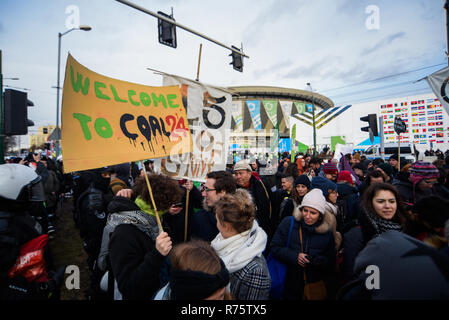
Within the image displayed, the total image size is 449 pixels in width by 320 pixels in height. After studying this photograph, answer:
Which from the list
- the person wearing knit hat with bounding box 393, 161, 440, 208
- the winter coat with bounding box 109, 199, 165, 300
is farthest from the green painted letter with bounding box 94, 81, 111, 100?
the person wearing knit hat with bounding box 393, 161, 440, 208

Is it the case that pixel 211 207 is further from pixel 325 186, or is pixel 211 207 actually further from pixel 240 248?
pixel 325 186

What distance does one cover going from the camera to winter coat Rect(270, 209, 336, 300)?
7.23 feet

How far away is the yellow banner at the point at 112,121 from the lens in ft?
5.42

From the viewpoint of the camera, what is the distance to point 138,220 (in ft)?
5.65

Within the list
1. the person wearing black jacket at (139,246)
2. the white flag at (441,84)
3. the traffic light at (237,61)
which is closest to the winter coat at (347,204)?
the white flag at (441,84)

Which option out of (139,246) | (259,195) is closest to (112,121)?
(139,246)

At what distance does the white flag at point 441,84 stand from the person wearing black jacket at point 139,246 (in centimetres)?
446

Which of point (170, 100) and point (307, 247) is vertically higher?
point (170, 100)

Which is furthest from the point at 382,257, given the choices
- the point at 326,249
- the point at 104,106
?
the point at 104,106

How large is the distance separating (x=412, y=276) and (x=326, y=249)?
158cm

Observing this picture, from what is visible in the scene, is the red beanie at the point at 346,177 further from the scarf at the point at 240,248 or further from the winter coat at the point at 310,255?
the scarf at the point at 240,248

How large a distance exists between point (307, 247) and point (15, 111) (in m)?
4.86
